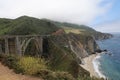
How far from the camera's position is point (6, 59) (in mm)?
22188

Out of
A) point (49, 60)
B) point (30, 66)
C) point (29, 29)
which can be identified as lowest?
point (49, 60)

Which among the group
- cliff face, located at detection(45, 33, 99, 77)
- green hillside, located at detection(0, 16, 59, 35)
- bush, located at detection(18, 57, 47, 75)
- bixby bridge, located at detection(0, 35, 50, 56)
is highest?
green hillside, located at detection(0, 16, 59, 35)

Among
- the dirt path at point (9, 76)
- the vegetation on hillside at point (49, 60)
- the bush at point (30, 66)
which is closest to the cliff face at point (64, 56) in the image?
the vegetation on hillside at point (49, 60)

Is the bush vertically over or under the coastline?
over

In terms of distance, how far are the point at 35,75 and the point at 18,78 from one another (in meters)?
1.35

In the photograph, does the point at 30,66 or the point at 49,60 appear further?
the point at 49,60

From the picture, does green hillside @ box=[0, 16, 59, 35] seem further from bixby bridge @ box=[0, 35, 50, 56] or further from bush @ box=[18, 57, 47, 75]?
bush @ box=[18, 57, 47, 75]

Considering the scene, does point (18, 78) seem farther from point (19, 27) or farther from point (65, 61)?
point (19, 27)

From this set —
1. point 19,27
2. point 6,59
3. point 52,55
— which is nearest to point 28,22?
point 19,27

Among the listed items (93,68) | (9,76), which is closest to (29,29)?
(93,68)

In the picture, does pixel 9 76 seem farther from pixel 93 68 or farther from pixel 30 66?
pixel 93 68

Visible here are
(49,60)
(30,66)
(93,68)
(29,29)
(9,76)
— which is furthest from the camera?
(29,29)

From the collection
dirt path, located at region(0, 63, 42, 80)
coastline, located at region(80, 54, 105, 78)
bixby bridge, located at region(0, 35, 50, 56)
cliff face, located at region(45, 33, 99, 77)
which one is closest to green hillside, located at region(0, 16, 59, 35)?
cliff face, located at region(45, 33, 99, 77)

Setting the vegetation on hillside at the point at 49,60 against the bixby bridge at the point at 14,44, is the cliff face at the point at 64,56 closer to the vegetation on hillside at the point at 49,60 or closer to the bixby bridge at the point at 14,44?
the vegetation on hillside at the point at 49,60
